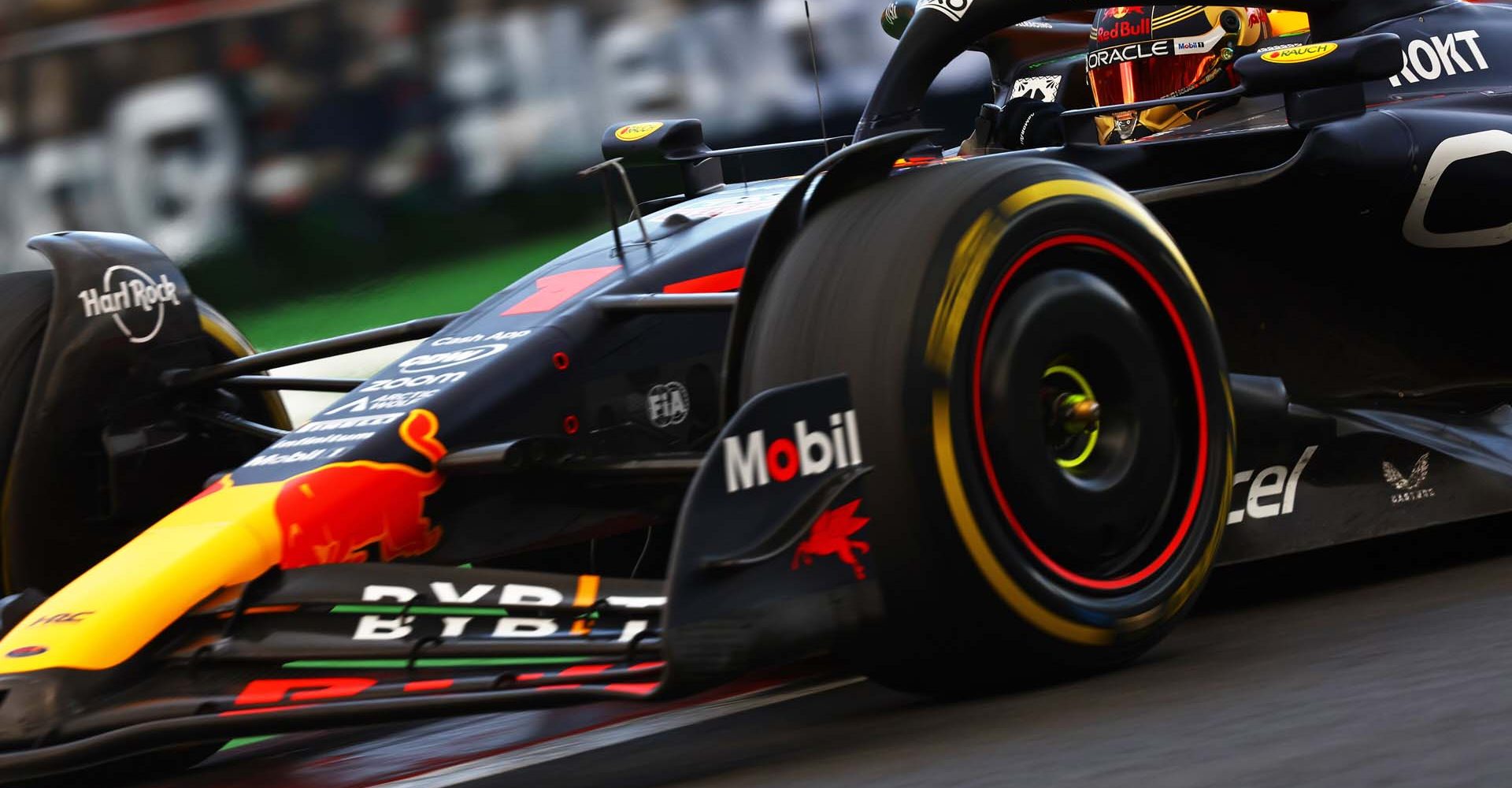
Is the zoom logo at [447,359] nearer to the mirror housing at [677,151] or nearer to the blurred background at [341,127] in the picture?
the mirror housing at [677,151]

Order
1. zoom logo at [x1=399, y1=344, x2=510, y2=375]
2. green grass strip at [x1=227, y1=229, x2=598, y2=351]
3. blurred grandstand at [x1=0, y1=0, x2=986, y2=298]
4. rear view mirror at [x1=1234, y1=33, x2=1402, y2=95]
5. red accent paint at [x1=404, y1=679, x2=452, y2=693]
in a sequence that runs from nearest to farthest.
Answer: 1. red accent paint at [x1=404, y1=679, x2=452, y2=693]
2. zoom logo at [x1=399, y1=344, x2=510, y2=375]
3. rear view mirror at [x1=1234, y1=33, x2=1402, y2=95]
4. blurred grandstand at [x1=0, y1=0, x2=986, y2=298]
5. green grass strip at [x1=227, y1=229, x2=598, y2=351]

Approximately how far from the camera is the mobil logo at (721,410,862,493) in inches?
107

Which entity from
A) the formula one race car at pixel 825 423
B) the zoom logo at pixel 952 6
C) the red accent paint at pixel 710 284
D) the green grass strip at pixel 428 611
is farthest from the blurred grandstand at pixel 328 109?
the green grass strip at pixel 428 611

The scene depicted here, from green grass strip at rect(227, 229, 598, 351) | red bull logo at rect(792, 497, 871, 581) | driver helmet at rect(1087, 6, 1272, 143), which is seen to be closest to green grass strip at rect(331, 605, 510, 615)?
red bull logo at rect(792, 497, 871, 581)

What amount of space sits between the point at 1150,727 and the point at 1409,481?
1603mm

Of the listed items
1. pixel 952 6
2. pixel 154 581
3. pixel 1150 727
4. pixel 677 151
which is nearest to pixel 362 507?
pixel 154 581

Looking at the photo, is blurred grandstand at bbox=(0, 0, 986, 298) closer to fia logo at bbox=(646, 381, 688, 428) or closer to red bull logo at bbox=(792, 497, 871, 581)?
fia logo at bbox=(646, 381, 688, 428)

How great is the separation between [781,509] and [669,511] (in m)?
0.98

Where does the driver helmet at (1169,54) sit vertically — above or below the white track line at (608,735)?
above

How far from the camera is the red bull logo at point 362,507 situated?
3.23m

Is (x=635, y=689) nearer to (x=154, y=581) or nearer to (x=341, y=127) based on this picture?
(x=154, y=581)

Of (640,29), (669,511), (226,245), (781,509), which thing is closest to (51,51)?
(226,245)

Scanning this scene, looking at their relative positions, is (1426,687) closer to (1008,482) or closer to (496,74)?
(1008,482)

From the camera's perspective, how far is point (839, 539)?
2.79m
